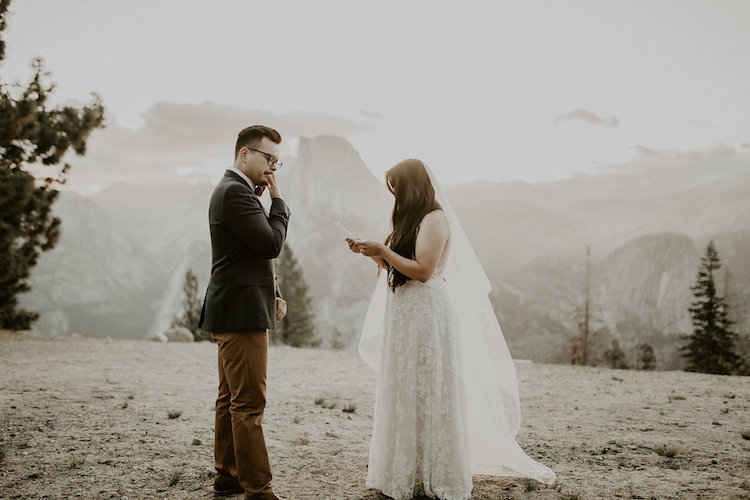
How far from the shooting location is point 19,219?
15398 millimetres

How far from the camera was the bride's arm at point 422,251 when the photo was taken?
3.66 metres

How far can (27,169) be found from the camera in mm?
15852

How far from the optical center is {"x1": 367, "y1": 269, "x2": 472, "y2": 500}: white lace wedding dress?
3.72m

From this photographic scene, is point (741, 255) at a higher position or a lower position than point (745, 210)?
lower

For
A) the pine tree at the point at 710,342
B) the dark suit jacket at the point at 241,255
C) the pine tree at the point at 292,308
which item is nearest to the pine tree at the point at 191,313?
the pine tree at the point at 292,308

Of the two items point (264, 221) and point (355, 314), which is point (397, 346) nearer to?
point (264, 221)

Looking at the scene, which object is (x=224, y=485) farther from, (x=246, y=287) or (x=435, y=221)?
(x=435, y=221)

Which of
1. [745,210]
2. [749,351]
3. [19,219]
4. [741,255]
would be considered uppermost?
[745,210]

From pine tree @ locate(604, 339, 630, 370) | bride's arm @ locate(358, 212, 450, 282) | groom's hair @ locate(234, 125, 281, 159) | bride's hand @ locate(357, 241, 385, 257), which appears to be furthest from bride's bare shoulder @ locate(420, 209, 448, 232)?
pine tree @ locate(604, 339, 630, 370)

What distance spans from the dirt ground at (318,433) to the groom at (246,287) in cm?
91

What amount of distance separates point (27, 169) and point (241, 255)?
16.2 m

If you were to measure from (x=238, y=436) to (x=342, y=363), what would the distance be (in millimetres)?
9086

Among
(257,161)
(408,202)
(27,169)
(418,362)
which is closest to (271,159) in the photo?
(257,161)

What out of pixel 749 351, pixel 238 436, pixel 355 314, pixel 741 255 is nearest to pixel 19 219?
pixel 238 436
